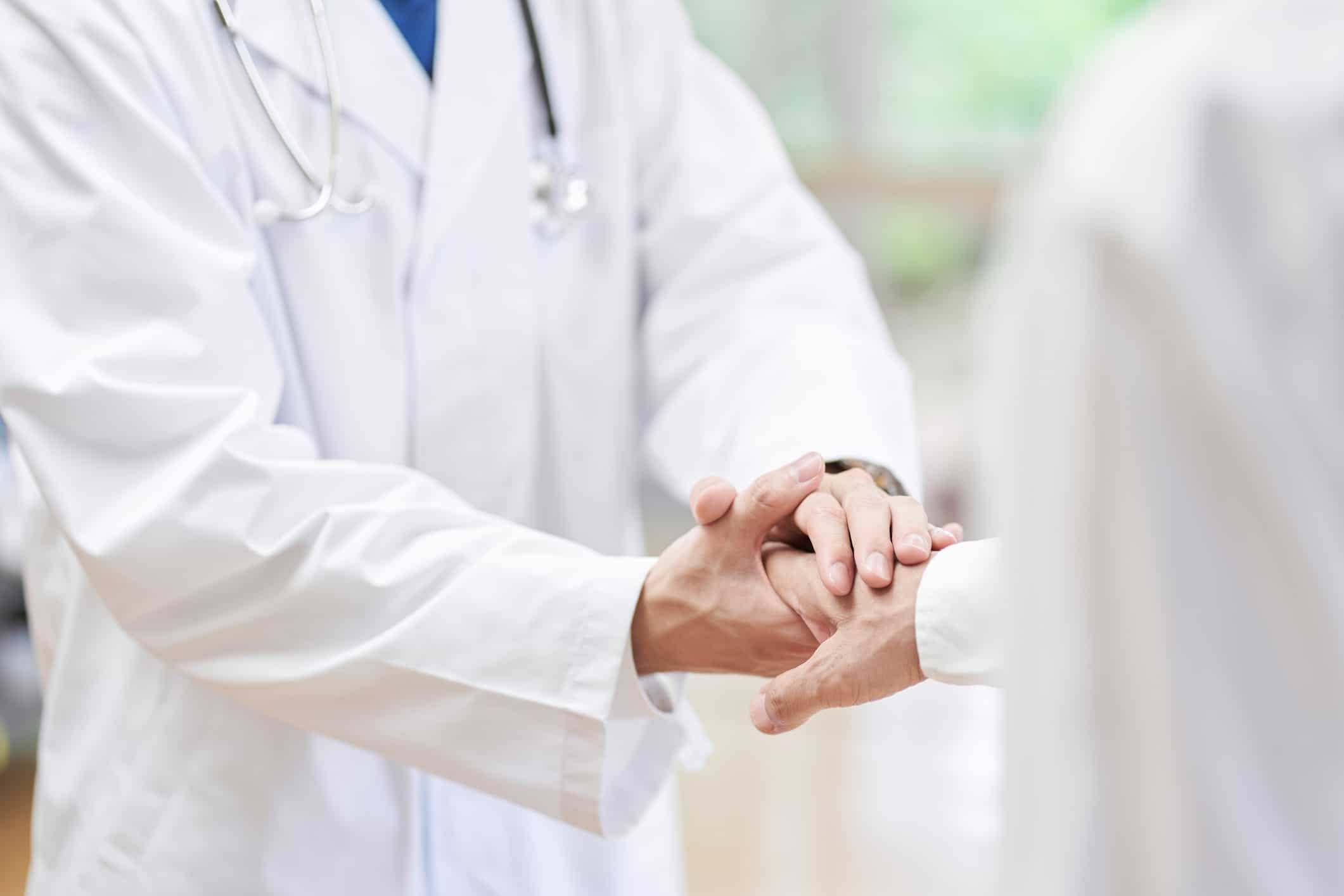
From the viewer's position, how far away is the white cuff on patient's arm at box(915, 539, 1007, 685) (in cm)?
70

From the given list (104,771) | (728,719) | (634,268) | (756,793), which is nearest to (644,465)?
(634,268)

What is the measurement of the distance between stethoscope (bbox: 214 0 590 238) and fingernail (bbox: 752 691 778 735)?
1.55 feet

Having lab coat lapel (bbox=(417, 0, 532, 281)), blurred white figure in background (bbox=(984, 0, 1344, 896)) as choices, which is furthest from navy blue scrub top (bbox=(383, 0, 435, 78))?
blurred white figure in background (bbox=(984, 0, 1344, 896))

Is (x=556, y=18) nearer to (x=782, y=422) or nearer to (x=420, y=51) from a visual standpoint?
(x=420, y=51)

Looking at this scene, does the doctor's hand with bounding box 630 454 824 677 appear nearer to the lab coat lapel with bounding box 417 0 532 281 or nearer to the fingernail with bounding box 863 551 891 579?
the fingernail with bounding box 863 551 891 579

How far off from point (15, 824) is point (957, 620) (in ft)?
7.20

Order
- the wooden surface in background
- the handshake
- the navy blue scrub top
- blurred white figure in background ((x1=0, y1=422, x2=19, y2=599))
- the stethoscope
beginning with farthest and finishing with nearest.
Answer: blurred white figure in background ((x1=0, y1=422, x2=19, y2=599))
the wooden surface in background
the navy blue scrub top
the stethoscope
the handshake

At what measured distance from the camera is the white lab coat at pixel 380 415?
2.79 feet

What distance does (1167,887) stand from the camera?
355mm

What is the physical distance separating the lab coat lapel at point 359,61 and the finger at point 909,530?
18.7 inches

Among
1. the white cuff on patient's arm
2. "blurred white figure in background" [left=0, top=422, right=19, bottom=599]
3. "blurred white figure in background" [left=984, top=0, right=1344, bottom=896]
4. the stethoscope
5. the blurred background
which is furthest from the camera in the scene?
the blurred background

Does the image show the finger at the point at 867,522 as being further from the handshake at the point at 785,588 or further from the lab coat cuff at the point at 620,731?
the lab coat cuff at the point at 620,731

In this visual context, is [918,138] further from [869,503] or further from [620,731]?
[620,731]

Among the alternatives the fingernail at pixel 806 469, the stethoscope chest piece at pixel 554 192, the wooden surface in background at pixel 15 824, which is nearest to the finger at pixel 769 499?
the fingernail at pixel 806 469
